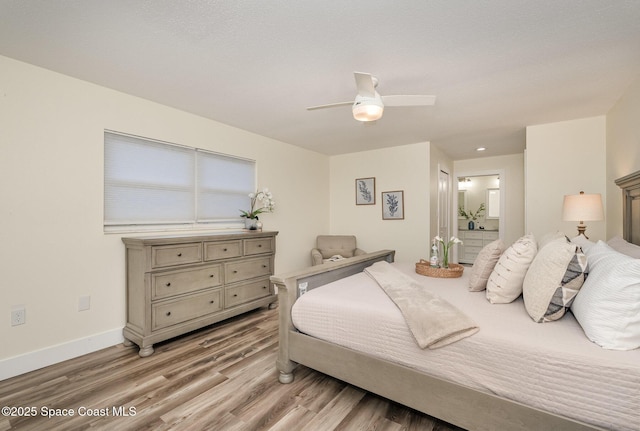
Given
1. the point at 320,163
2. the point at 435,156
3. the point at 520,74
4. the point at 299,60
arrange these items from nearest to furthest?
the point at 299,60 < the point at 520,74 < the point at 435,156 < the point at 320,163

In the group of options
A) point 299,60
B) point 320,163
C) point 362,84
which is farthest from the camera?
point 320,163

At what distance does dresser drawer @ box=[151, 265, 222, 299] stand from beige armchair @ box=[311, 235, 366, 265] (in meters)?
1.99

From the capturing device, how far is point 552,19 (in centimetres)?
168

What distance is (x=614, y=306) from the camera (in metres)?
1.20

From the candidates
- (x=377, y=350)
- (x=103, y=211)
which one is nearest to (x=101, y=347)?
(x=103, y=211)

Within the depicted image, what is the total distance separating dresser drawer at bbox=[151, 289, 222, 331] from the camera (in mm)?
2578

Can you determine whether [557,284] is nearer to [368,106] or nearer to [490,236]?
[368,106]

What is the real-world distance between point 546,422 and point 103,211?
3435mm

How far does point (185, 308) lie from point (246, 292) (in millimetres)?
736

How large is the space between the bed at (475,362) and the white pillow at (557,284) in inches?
2.7

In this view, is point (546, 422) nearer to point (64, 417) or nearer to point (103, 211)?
point (64, 417)

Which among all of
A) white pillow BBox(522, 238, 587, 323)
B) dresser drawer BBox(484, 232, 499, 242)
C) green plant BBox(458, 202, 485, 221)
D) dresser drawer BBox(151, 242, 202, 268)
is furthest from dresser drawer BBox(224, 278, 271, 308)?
green plant BBox(458, 202, 485, 221)

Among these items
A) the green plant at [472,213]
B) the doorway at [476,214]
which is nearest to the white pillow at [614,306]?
the doorway at [476,214]

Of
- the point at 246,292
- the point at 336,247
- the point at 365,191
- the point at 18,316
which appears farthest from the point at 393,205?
the point at 18,316
